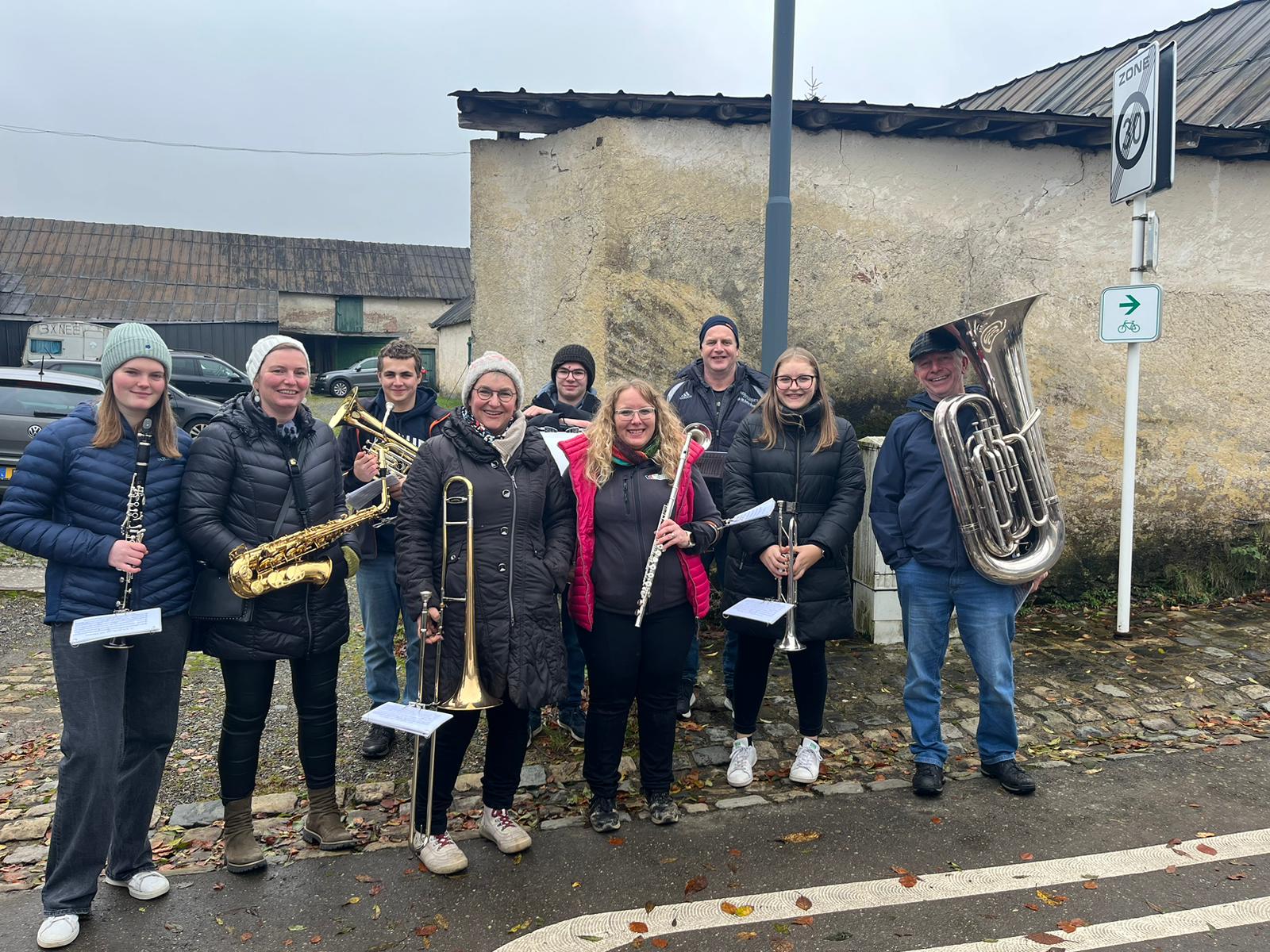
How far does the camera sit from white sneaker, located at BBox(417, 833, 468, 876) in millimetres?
3447

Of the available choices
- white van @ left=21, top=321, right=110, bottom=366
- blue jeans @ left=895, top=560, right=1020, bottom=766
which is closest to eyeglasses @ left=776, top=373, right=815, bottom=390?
blue jeans @ left=895, top=560, right=1020, bottom=766

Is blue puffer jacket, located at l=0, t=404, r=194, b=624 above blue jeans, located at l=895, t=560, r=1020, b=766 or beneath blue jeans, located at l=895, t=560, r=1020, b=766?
above

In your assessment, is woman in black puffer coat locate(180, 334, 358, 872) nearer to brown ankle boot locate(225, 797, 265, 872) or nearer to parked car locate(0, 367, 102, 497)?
brown ankle boot locate(225, 797, 265, 872)

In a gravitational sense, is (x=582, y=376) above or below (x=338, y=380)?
below

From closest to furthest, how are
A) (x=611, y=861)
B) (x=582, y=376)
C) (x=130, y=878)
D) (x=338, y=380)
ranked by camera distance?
(x=130, y=878), (x=611, y=861), (x=582, y=376), (x=338, y=380)

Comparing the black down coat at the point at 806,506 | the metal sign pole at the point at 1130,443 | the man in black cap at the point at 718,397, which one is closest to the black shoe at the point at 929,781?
the black down coat at the point at 806,506

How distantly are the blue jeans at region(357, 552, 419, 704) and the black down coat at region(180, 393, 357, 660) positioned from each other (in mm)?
864

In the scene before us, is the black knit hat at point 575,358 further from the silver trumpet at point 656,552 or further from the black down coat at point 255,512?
the black down coat at point 255,512

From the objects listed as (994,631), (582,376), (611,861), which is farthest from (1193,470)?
(611,861)

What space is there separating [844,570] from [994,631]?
725 mm

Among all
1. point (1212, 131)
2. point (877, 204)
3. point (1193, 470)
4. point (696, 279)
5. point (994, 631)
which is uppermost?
point (1212, 131)

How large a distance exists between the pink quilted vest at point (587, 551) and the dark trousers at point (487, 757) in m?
0.50

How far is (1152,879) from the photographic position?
3.37 m

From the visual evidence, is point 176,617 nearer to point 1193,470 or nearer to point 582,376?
point 582,376
